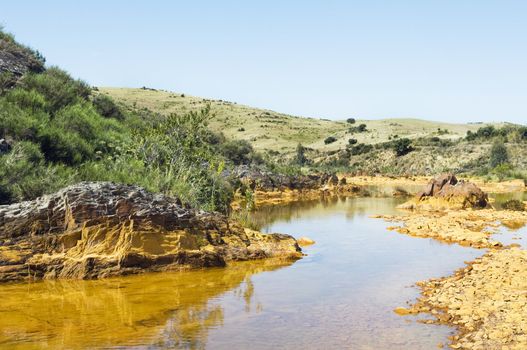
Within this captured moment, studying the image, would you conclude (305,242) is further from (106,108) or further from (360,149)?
(360,149)

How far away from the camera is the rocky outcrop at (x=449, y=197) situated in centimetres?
2556

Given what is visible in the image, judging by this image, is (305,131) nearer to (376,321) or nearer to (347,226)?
(347,226)

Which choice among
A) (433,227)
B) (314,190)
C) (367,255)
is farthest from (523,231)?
(314,190)

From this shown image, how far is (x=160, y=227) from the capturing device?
38.0 feet

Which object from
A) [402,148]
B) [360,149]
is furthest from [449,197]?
[360,149]

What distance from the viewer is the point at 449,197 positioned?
26094 mm

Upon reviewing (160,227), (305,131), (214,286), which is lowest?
(214,286)

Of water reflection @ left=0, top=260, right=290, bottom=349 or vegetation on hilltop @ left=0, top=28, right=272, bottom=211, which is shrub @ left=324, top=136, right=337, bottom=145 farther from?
water reflection @ left=0, top=260, right=290, bottom=349

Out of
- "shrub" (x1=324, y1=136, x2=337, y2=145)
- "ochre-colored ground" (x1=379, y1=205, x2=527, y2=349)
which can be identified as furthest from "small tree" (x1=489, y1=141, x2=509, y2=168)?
"ochre-colored ground" (x1=379, y1=205, x2=527, y2=349)

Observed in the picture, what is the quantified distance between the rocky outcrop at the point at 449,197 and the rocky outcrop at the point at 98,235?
16219 millimetres

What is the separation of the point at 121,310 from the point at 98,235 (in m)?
2.68

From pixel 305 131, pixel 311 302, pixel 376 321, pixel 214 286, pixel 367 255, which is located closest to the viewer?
pixel 376 321

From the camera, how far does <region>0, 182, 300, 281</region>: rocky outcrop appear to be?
10.5 meters

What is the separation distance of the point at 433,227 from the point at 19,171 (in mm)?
12607
